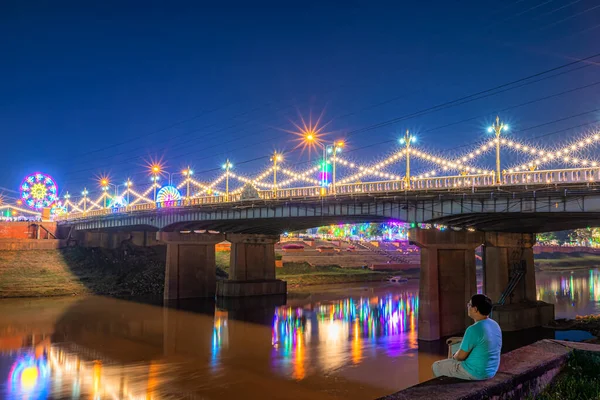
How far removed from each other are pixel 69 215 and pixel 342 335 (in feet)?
234

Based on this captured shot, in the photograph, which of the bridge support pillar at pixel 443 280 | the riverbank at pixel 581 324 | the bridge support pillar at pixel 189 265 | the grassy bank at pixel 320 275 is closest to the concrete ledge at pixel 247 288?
the bridge support pillar at pixel 189 265

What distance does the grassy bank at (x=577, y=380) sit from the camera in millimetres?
8297

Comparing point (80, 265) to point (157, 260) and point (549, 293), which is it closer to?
point (157, 260)

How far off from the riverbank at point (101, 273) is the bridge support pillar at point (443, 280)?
3755 centimetres

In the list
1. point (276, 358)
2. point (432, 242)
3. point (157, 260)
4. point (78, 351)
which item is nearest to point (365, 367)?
point (276, 358)

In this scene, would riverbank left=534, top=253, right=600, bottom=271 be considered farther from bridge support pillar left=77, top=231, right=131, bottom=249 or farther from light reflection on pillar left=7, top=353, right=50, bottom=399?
light reflection on pillar left=7, top=353, right=50, bottom=399

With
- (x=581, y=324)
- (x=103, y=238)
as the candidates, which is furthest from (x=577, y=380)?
(x=103, y=238)

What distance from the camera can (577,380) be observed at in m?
8.83

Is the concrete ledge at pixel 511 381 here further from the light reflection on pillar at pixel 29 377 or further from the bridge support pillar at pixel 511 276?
the bridge support pillar at pixel 511 276

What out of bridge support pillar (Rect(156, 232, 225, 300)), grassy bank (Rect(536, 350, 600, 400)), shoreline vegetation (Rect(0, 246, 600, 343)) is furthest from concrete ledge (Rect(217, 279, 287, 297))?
grassy bank (Rect(536, 350, 600, 400))

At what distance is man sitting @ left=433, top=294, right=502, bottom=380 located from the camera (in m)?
7.49

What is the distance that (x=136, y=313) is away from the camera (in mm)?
44906

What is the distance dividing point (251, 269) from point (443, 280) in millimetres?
29244

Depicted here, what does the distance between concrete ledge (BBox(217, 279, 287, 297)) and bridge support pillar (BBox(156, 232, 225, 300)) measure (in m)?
1.76
